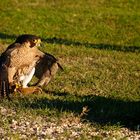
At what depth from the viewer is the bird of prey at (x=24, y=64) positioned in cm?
1166

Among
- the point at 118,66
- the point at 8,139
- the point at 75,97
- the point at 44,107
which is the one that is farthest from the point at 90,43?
the point at 8,139

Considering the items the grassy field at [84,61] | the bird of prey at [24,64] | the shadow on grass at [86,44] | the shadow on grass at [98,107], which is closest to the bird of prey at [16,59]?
the bird of prey at [24,64]

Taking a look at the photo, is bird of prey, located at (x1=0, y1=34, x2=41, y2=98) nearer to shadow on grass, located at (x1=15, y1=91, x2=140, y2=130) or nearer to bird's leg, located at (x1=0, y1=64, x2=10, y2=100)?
bird's leg, located at (x1=0, y1=64, x2=10, y2=100)

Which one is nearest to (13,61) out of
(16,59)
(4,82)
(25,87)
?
(16,59)

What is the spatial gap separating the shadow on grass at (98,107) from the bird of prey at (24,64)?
0.49m

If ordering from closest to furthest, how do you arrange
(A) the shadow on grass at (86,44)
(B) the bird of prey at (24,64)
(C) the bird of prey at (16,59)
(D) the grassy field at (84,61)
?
(D) the grassy field at (84,61) < (C) the bird of prey at (16,59) < (B) the bird of prey at (24,64) < (A) the shadow on grass at (86,44)

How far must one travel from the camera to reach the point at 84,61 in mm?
18031

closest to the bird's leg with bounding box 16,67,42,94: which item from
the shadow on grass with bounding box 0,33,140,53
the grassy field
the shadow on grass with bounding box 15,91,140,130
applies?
the grassy field

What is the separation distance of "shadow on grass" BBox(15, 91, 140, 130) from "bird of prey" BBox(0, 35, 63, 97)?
49 cm

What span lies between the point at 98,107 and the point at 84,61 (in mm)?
6720

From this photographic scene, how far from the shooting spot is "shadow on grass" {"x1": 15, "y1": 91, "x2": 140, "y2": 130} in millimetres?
10375

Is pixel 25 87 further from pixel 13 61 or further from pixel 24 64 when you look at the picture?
pixel 13 61

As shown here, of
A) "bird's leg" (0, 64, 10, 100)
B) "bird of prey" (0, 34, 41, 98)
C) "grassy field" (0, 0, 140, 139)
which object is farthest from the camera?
"bird of prey" (0, 34, 41, 98)

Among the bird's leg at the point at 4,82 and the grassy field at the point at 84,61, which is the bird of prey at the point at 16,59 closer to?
the bird's leg at the point at 4,82
